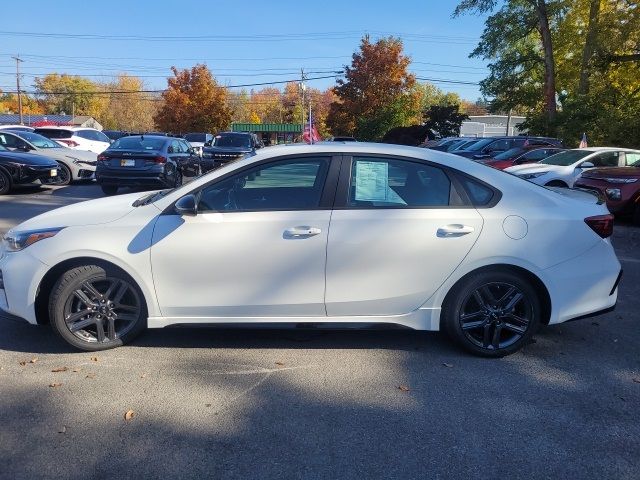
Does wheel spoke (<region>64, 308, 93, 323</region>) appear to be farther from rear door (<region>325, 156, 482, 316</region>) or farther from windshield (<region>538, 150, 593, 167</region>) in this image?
windshield (<region>538, 150, 593, 167</region>)

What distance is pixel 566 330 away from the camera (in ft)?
16.2

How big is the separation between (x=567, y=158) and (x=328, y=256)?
11.5 metres

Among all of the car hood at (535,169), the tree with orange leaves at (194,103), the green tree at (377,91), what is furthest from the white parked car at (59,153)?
the tree with orange leaves at (194,103)

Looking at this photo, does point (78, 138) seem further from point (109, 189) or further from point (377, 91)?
point (377, 91)

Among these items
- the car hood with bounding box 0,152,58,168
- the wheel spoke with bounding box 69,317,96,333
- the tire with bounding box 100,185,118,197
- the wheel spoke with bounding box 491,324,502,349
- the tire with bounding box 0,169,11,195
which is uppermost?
the car hood with bounding box 0,152,58,168

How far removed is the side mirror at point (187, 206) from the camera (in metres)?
3.99

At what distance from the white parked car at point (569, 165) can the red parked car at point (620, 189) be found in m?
2.10

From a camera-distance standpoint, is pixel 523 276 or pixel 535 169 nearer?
pixel 523 276

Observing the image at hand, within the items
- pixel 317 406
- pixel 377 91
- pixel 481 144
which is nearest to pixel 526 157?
pixel 481 144

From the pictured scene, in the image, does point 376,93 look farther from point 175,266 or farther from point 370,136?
A: point 175,266

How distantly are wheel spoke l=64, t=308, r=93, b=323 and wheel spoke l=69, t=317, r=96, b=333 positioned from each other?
3 cm

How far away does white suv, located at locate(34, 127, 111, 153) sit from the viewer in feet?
64.1

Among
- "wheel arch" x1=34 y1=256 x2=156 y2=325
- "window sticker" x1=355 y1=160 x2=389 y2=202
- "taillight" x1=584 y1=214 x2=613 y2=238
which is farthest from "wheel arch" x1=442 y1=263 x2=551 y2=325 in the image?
"wheel arch" x1=34 y1=256 x2=156 y2=325

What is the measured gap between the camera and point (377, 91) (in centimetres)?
4666
